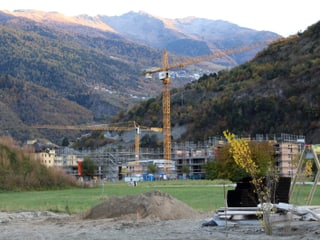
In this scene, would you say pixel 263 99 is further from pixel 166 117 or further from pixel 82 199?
pixel 82 199

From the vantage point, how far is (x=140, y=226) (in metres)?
18.6

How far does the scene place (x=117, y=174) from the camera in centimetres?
15762

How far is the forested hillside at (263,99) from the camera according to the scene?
146000mm

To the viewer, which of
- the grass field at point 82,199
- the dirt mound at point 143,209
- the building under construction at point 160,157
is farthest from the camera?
the building under construction at point 160,157

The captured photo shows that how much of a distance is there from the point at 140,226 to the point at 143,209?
322 centimetres

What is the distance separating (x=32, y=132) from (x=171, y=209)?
18144 centimetres

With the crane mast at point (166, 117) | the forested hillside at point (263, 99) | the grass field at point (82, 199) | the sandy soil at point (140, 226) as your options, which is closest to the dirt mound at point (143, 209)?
the sandy soil at point (140, 226)

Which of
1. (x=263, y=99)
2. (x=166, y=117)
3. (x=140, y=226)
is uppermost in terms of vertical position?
(x=263, y=99)

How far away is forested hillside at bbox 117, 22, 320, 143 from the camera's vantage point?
146 m

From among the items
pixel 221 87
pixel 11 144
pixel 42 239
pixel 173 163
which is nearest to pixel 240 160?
pixel 42 239

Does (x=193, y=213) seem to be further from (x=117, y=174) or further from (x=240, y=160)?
(x=117, y=174)

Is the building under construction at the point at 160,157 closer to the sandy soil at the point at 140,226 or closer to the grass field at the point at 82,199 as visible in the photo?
the grass field at the point at 82,199

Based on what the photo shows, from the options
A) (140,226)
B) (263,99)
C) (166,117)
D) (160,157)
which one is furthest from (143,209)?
(160,157)

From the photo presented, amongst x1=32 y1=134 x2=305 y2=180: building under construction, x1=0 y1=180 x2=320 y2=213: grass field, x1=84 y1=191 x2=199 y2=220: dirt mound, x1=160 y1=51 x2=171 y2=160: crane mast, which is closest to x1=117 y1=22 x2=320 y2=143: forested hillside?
x1=32 y1=134 x2=305 y2=180: building under construction
